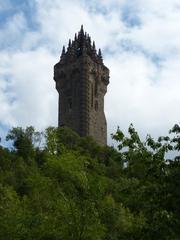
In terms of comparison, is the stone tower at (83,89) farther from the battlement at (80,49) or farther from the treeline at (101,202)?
the treeline at (101,202)

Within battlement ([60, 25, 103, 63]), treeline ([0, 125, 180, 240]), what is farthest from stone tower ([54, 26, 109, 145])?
treeline ([0, 125, 180, 240])

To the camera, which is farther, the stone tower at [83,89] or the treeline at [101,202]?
the stone tower at [83,89]

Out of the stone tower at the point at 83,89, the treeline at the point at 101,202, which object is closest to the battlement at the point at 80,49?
the stone tower at the point at 83,89

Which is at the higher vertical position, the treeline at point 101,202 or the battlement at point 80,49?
the battlement at point 80,49

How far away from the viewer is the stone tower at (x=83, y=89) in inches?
4670

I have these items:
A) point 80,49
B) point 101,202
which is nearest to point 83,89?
point 80,49

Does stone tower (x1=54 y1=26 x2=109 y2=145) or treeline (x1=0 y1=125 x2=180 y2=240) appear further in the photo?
stone tower (x1=54 y1=26 x2=109 y2=145)

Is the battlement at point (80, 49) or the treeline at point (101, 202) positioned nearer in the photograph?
the treeline at point (101, 202)

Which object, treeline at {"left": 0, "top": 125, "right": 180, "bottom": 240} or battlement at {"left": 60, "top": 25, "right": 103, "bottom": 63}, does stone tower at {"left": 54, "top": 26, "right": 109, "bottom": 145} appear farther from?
treeline at {"left": 0, "top": 125, "right": 180, "bottom": 240}

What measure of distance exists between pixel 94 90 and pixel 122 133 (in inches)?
4123

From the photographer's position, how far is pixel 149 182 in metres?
18.2

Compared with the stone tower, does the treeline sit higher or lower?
lower

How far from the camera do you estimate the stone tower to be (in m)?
119

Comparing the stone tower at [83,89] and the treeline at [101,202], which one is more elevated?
the stone tower at [83,89]
